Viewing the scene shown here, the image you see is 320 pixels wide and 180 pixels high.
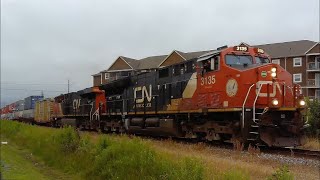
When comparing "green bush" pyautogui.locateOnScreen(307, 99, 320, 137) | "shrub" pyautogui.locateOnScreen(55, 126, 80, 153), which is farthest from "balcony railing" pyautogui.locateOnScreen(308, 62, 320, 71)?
"shrub" pyautogui.locateOnScreen(55, 126, 80, 153)

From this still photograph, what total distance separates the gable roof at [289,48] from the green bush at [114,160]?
50.6 meters

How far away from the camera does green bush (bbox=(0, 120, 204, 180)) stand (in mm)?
6952

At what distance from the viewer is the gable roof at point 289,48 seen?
196ft

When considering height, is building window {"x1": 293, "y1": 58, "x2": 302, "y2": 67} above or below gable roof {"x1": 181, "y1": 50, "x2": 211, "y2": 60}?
below

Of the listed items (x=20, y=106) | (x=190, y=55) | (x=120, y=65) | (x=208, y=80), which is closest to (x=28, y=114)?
(x=20, y=106)

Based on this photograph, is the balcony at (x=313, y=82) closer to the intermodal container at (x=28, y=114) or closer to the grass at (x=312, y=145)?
the intermodal container at (x=28, y=114)

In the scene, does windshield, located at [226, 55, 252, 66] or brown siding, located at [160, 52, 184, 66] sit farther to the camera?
brown siding, located at [160, 52, 184, 66]

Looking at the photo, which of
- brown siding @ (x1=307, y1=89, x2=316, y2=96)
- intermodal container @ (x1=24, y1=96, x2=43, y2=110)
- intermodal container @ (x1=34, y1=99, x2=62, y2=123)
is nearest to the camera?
intermodal container @ (x1=34, y1=99, x2=62, y2=123)

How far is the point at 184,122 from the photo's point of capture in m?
16.6

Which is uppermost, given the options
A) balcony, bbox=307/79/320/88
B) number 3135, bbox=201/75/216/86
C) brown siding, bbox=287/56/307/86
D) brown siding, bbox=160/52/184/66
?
brown siding, bbox=160/52/184/66

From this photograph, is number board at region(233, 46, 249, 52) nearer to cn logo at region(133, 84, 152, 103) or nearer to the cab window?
the cab window

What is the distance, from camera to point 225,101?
13.7m

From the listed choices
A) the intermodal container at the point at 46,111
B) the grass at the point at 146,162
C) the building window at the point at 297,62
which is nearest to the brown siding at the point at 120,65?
the intermodal container at the point at 46,111

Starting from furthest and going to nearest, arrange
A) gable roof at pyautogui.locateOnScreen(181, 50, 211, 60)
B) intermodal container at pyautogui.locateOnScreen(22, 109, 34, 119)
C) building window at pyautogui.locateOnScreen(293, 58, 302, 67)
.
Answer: gable roof at pyautogui.locateOnScreen(181, 50, 211, 60)
building window at pyautogui.locateOnScreen(293, 58, 302, 67)
intermodal container at pyautogui.locateOnScreen(22, 109, 34, 119)
